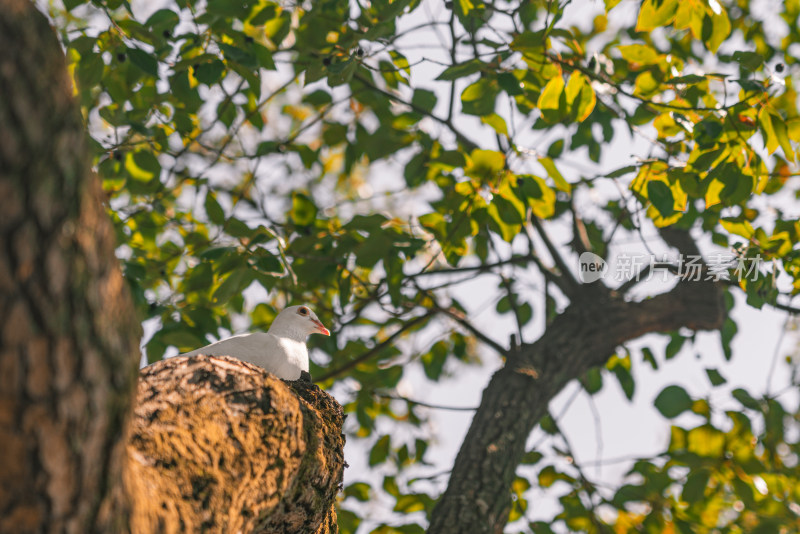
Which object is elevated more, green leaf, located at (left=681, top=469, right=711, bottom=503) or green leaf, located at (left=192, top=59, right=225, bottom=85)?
green leaf, located at (left=192, top=59, right=225, bottom=85)

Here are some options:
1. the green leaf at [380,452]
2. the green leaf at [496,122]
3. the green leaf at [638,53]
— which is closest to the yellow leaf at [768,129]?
the green leaf at [638,53]

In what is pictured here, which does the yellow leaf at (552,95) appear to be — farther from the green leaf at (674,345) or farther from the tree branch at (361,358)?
the green leaf at (674,345)

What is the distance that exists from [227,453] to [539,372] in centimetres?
247

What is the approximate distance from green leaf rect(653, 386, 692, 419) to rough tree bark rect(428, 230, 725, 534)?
751 mm

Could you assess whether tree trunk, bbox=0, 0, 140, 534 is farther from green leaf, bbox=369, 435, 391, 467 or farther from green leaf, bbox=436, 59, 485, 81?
green leaf, bbox=369, 435, 391, 467

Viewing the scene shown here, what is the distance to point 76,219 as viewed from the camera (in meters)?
1.04

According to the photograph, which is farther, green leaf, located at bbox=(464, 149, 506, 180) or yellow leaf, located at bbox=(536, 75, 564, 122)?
green leaf, located at bbox=(464, 149, 506, 180)

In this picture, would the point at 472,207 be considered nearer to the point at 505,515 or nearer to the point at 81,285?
the point at 505,515

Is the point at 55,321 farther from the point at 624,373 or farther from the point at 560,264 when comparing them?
the point at 624,373

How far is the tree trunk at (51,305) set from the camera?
972mm

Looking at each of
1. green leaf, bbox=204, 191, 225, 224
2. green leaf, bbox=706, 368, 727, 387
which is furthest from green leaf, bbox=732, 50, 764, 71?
green leaf, bbox=204, 191, 225, 224

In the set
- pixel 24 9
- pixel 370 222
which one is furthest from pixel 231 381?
pixel 370 222

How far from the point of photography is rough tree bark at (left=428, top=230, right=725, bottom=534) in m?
3.26

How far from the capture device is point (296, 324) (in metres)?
3.35
